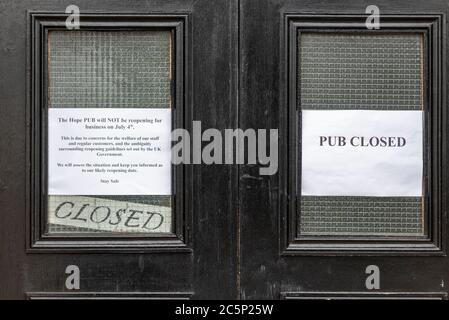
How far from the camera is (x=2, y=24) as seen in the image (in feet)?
8.66

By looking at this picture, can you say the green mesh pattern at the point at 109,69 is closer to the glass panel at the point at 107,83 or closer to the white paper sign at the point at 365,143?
the glass panel at the point at 107,83

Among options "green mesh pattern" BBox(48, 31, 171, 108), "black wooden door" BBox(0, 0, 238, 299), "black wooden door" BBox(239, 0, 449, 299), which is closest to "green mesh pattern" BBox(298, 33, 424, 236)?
"black wooden door" BBox(239, 0, 449, 299)

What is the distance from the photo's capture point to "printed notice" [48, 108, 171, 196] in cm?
265

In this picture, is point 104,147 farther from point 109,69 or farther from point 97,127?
point 109,69

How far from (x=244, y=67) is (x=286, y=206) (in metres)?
0.72

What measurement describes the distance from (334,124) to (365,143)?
18 centimetres

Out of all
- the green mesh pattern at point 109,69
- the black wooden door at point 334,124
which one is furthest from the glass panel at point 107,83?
the black wooden door at point 334,124

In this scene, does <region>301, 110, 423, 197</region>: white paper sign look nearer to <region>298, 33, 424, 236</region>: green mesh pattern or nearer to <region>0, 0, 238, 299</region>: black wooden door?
<region>298, 33, 424, 236</region>: green mesh pattern

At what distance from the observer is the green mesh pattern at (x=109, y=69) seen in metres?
2.67
